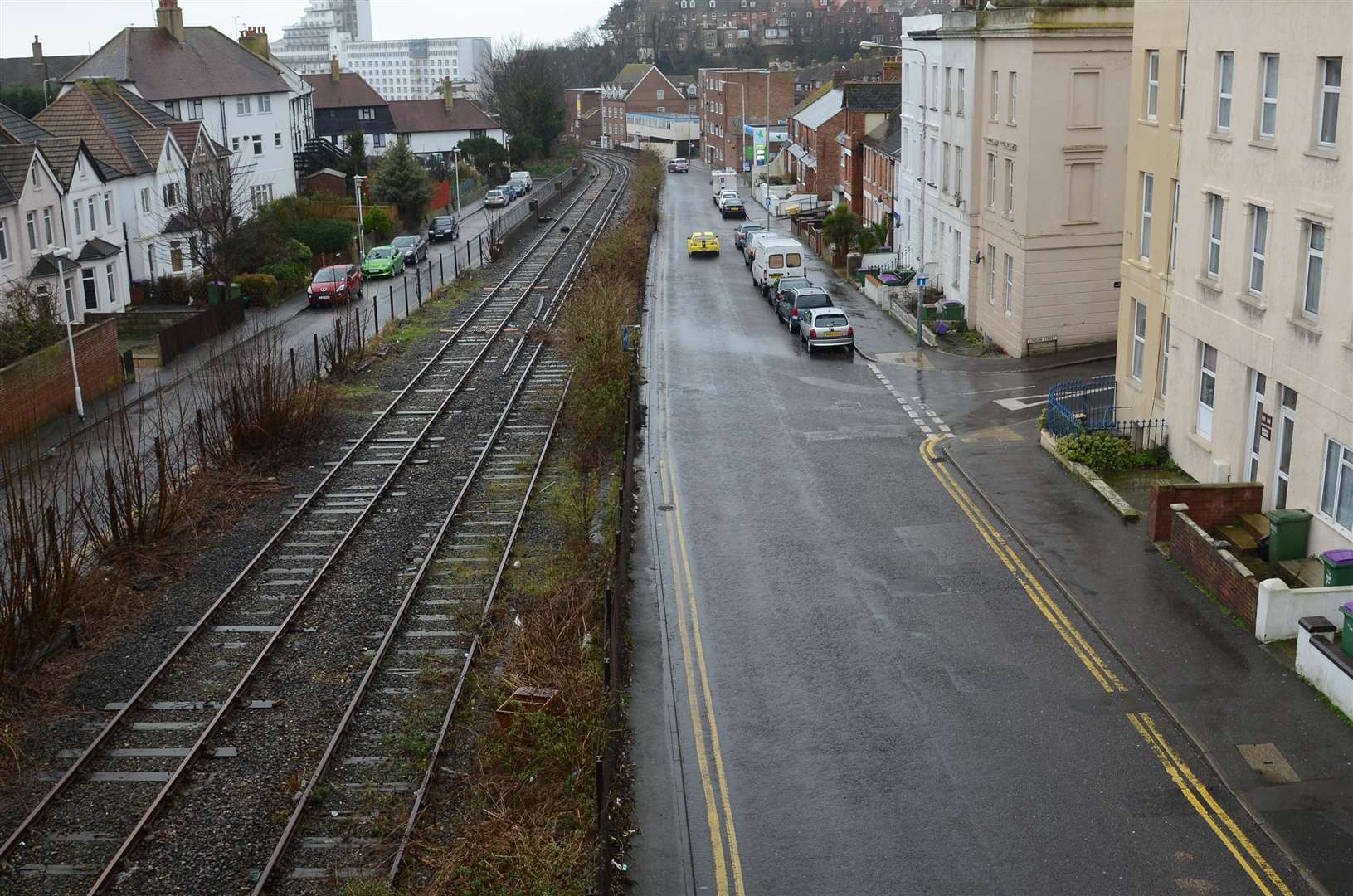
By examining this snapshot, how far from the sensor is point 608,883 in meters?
11.5

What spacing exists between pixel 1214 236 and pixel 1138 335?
4773mm

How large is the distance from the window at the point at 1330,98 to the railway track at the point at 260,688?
1415 cm

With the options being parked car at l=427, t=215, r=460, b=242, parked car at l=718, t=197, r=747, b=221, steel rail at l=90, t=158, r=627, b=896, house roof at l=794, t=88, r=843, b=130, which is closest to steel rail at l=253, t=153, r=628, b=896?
steel rail at l=90, t=158, r=627, b=896

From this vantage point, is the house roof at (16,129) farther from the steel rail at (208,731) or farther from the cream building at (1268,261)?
the cream building at (1268,261)

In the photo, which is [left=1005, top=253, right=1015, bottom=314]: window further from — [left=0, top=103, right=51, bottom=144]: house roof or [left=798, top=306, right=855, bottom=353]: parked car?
[left=0, top=103, right=51, bottom=144]: house roof

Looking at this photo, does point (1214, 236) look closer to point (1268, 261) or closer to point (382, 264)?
point (1268, 261)

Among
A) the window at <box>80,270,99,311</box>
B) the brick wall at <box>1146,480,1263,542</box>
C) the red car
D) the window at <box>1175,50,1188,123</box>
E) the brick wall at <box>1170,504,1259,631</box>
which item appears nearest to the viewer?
the brick wall at <box>1170,504,1259,631</box>

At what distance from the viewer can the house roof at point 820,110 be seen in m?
78.7

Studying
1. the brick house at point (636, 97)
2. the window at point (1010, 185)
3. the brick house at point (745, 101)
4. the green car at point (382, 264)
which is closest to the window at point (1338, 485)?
the window at point (1010, 185)

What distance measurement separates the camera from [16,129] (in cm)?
4303

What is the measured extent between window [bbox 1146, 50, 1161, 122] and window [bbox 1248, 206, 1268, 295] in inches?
225

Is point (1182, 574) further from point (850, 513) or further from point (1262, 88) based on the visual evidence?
point (1262, 88)

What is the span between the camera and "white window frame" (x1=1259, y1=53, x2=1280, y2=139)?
19.9m

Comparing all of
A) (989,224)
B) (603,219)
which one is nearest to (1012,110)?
(989,224)
